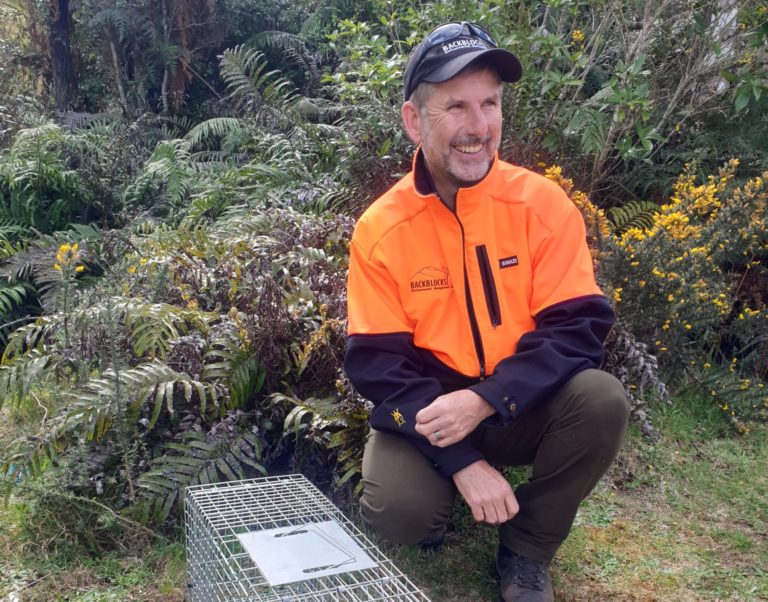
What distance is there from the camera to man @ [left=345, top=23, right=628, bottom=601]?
2516 millimetres

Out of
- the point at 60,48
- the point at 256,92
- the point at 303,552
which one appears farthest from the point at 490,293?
the point at 60,48

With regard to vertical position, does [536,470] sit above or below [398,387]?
below

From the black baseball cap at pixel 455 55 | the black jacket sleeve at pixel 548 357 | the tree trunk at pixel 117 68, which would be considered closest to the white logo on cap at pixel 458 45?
the black baseball cap at pixel 455 55

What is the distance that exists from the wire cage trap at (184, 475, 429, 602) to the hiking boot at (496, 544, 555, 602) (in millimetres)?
350

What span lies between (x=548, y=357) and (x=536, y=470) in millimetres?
401

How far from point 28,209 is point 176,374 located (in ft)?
12.5

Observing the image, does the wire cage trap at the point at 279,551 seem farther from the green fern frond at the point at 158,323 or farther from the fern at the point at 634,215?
the fern at the point at 634,215

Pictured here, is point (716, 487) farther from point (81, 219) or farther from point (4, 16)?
point (4, 16)

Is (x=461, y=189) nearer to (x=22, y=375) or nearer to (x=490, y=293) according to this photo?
(x=490, y=293)

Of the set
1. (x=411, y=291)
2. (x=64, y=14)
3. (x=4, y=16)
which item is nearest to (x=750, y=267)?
(x=411, y=291)

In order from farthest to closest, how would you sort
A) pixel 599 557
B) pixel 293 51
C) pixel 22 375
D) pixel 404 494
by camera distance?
pixel 293 51, pixel 22 375, pixel 599 557, pixel 404 494

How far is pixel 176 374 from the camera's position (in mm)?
3281

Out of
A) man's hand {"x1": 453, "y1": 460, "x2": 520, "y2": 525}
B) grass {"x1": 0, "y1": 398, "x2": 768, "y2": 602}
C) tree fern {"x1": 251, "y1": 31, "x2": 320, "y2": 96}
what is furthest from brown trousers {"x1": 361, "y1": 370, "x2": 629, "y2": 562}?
tree fern {"x1": 251, "y1": 31, "x2": 320, "y2": 96}

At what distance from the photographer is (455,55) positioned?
8.66 ft
